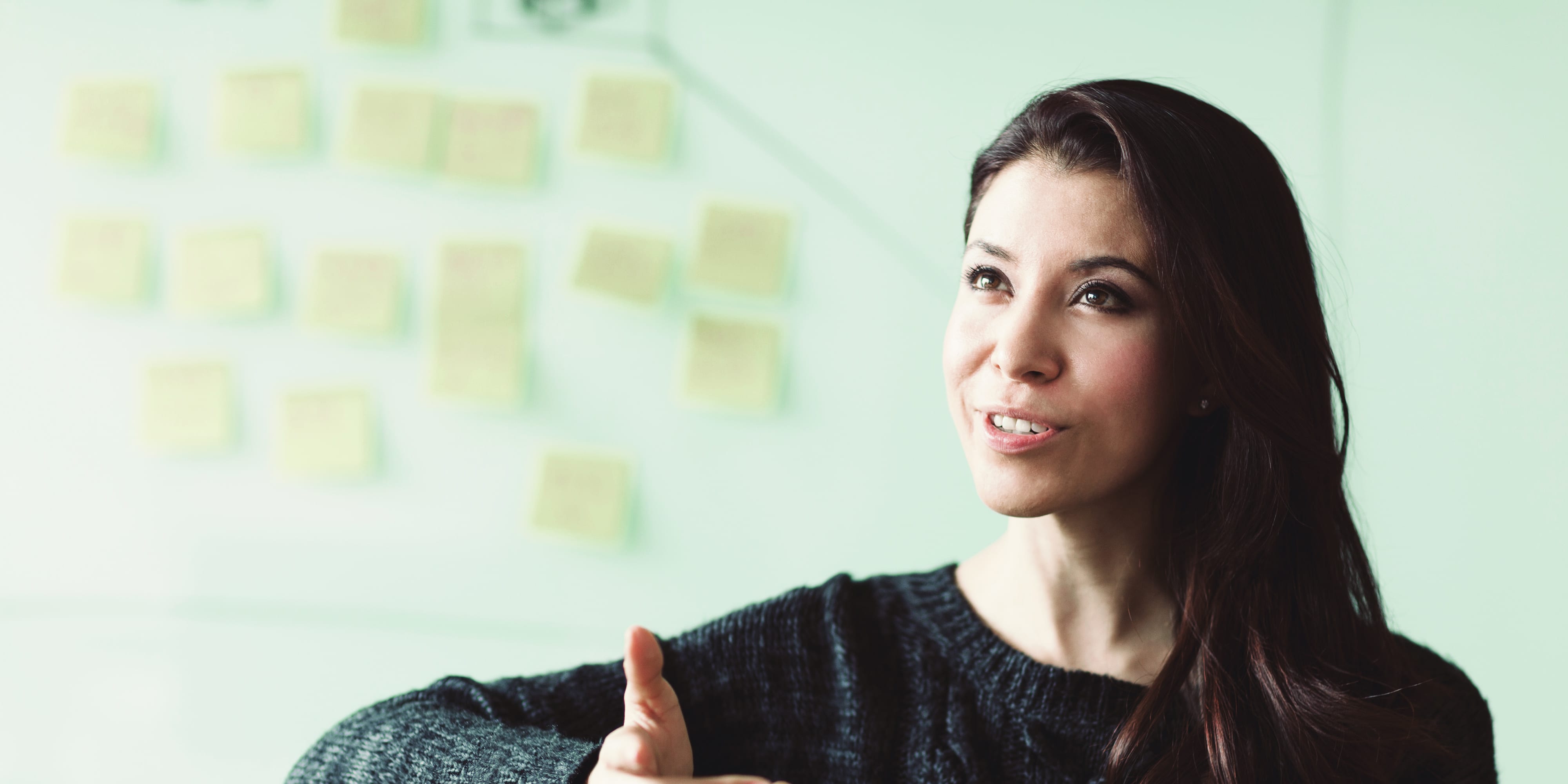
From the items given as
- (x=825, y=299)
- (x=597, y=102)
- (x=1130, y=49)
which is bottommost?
(x=825, y=299)

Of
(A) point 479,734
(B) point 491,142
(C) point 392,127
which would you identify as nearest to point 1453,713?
(A) point 479,734

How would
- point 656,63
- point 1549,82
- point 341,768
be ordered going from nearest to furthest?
point 341,768 < point 1549,82 < point 656,63

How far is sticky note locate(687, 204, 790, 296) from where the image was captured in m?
1.34

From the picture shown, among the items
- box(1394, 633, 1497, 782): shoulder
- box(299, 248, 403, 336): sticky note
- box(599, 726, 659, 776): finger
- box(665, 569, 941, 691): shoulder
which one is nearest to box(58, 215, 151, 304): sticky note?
box(299, 248, 403, 336): sticky note

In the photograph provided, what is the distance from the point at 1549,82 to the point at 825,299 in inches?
34.8

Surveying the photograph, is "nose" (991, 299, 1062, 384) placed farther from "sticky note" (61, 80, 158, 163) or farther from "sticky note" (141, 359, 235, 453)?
"sticky note" (61, 80, 158, 163)

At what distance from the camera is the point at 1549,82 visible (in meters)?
1.24

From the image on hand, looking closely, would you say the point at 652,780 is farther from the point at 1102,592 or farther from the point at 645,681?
the point at 1102,592

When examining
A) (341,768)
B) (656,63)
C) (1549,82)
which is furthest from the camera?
(656,63)

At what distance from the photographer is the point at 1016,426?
0.85m

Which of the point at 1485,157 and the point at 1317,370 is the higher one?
the point at 1485,157

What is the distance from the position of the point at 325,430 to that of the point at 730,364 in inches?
20.5

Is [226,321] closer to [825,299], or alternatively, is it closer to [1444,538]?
[825,299]

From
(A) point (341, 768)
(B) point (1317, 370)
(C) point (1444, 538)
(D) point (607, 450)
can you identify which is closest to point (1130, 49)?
(B) point (1317, 370)
